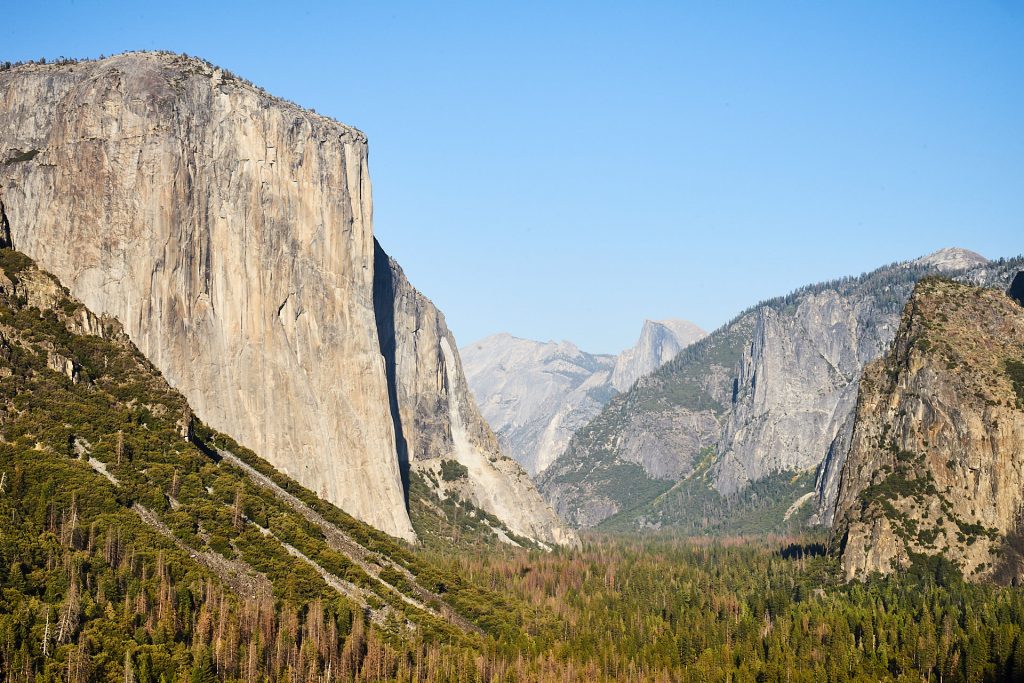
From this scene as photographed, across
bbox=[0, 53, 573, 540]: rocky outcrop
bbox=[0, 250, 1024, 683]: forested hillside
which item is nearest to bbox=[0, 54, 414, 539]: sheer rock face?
bbox=[0, 53, 573, 540]: rocky outcrop

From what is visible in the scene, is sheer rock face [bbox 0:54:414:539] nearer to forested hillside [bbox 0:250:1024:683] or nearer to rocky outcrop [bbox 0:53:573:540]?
rocky outcrop [bbox 0:53:573:540]

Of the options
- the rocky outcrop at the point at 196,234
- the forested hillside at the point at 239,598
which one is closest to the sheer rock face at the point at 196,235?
the rocky outcrop at the point at 196,234

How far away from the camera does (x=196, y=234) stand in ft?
606

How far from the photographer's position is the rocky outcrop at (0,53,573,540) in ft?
581

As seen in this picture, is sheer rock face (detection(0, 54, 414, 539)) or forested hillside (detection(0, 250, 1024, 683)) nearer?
forested hillside (detection(0, 250, 1024, 683))

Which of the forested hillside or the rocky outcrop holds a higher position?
the rocky outcrop

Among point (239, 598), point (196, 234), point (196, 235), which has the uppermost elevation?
point (196, 234)

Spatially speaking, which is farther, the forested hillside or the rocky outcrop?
the rocky outcrop

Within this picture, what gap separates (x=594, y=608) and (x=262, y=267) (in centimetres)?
6533

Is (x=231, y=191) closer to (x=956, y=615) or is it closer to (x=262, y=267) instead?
(x=262, y=267)

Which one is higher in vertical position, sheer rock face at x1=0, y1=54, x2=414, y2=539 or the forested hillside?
sheer rock face at x1=0, y1=54, x2=414, y2=539

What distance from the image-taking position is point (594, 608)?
6678 inches

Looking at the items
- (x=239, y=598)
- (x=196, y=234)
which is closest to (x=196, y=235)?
(x=196, y=234)

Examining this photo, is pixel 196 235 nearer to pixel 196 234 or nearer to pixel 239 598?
pixel 196 234
